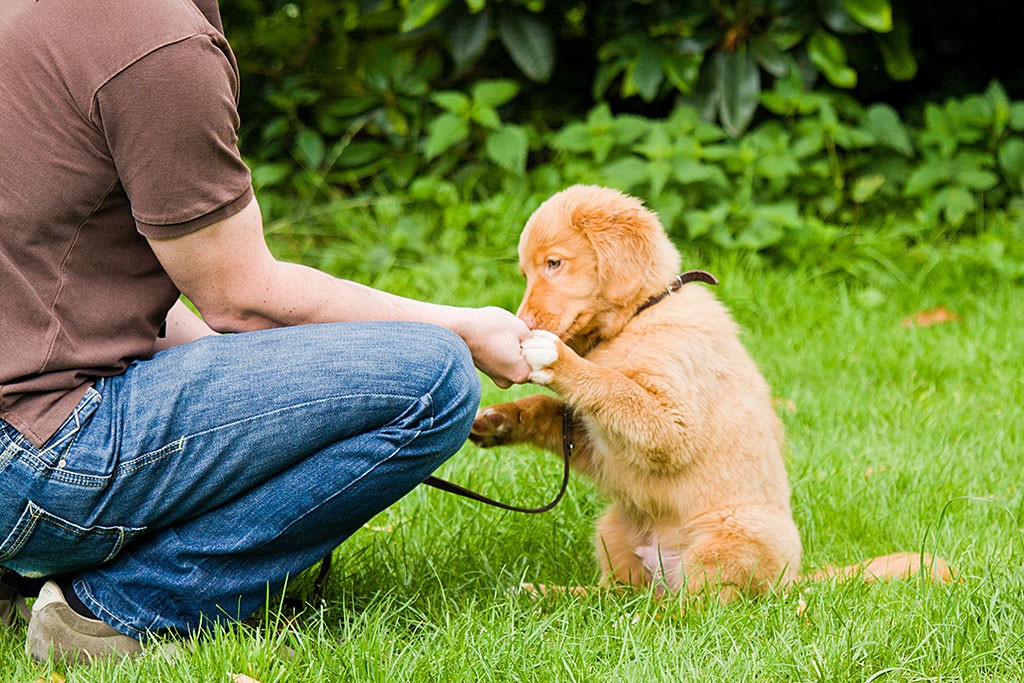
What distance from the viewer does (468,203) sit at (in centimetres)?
595

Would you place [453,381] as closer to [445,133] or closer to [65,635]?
[65,635]

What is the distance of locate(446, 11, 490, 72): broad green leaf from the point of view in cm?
563

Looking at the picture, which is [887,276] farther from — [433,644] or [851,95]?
[433,644]

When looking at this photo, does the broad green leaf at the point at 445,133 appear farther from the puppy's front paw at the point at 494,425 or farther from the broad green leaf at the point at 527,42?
the puppy's front paw at the point at 494,425

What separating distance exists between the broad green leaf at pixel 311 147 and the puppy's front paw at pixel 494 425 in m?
3.55

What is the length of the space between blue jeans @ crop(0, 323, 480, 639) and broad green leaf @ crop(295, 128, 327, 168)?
397 centimetres

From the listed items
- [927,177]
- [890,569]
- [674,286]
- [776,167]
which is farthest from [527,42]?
[890,569]

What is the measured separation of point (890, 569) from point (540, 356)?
100 centimetres

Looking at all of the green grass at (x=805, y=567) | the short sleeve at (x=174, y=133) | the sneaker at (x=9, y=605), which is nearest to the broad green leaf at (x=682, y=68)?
the green grass at (x=805, y=567)

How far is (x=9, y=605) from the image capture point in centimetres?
255

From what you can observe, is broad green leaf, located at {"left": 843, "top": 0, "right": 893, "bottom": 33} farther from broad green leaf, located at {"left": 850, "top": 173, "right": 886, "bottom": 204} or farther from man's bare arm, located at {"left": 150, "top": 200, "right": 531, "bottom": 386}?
man's bare arm, located at {"left": 150, "top": 200, "right": 531, "bottom": 386}

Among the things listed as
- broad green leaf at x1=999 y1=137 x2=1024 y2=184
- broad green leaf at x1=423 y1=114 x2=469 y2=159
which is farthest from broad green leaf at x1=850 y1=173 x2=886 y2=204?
broad green leaf at x1=423 y1=114 x2=469 y2=159

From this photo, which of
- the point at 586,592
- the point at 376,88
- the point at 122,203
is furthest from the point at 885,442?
the point at 376,88

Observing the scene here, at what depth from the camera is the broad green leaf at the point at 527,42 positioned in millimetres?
5750
